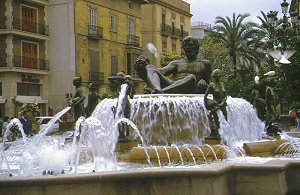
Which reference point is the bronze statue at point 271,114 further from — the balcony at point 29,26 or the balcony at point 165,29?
the balcony at point 165,29

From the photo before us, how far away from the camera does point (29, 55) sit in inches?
1537

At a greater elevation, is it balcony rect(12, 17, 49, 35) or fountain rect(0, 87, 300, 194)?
balcony rect(12, 17, 49, 35)

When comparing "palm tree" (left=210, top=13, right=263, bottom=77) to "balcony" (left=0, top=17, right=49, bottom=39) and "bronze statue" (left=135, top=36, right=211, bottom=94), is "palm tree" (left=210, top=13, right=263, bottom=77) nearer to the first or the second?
Result: "balcony" (left=0, top=17, right=49, bottom=39)

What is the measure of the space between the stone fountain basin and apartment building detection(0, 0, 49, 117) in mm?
30282

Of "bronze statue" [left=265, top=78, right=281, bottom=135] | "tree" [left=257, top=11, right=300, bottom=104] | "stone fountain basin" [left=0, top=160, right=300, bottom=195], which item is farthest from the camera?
"tree" [left=257, top=11, right=300, bottom=104]

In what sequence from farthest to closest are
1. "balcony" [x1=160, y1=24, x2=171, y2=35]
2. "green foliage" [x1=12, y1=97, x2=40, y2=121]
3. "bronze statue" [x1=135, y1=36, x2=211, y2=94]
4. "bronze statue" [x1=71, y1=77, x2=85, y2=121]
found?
"balcony" [x1=160, y1=24, x2=171, y2=35], "green foliage" [x1=12, y1=97, x2=40, y2=121], "bronze statue" [x1=71, y1=77, x2=85, y2=121], "bronze statue" [x1=135, y1=36, x2=211, y2=94]

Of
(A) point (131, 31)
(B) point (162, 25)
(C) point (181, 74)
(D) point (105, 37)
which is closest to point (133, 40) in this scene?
(A) point (131, 31)

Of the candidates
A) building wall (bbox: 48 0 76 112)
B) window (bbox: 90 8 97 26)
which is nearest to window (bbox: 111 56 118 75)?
window (bbox: 90 8 97 26)

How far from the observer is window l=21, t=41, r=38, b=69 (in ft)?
126

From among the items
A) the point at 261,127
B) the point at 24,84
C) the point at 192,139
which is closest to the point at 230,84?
the point at 24,84

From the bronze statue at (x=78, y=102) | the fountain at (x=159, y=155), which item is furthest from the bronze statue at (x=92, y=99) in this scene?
the fountain at (x=159, y=155)

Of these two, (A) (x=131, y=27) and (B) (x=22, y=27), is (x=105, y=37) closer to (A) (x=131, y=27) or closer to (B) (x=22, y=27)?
(A) (x=131, y=27)

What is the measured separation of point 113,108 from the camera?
10.2 m

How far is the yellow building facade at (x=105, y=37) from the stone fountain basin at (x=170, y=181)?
35985 mm
